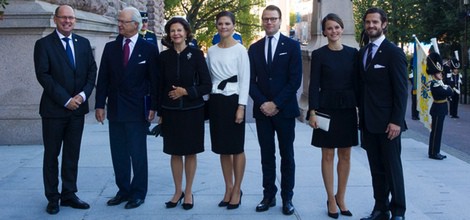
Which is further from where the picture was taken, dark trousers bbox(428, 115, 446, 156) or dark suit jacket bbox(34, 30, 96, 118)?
dark trousers bbox(428, 115, 446, 156)

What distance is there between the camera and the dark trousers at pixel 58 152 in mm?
5676

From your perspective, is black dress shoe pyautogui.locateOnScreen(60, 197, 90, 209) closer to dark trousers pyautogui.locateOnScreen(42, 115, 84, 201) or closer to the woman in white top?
dark trousers pyautogui.locateOnScreen(42, 115, 84, 201)

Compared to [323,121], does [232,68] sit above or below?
above

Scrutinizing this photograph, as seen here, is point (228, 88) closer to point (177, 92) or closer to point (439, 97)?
point (177, 92)

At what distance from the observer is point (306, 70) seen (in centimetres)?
1284

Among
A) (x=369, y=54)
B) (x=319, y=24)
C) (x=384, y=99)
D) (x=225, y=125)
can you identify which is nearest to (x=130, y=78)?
(x=225, y=125)

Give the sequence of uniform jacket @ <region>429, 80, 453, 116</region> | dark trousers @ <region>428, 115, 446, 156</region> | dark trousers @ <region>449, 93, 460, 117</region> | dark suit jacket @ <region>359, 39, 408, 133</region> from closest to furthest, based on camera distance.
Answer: dark suit jacket @ <region>359, 39, 408, 133</region> < dark trousers @ <region>428, 115, 446, 156</region> < uniform jacket @ <region>429, 80, 453, 116</region> < dark trousers @ <region>449, 93, 460, 117</region>

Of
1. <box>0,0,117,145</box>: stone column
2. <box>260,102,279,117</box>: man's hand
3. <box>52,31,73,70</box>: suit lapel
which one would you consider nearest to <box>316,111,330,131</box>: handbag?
<box>260,102,279,117</box>: man's hand

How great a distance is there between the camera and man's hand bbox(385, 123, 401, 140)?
5080mm

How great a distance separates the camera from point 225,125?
5.63 m

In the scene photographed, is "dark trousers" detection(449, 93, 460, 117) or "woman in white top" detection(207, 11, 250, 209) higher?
"woman in white top" detection(207, 11, 250, 209)

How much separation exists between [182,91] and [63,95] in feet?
3.66

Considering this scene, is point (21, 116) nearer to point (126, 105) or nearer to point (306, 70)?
point (126, 105)

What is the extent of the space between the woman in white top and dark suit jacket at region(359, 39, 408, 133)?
1135mm
